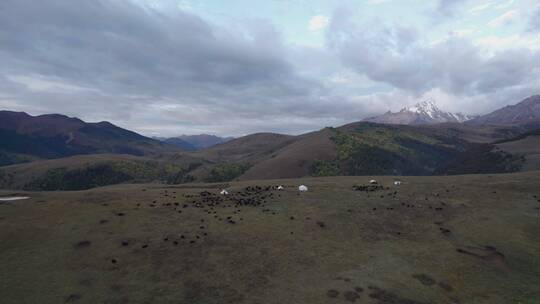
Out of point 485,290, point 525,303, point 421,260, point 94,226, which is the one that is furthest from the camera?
point 94,226

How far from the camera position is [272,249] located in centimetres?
4544

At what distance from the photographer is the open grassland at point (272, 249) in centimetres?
3544

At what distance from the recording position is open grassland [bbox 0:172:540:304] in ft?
116

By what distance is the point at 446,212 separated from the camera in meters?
61.4

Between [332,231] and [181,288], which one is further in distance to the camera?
[332,231]

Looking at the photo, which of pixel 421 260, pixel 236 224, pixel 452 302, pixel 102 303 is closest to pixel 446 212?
pixel 421 260

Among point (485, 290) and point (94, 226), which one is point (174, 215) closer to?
point (94, 226)

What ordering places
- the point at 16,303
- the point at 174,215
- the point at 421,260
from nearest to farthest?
the point at 16,303 < the point at 421,260 < the point at 174,215

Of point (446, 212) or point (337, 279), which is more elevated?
point (446, 212)

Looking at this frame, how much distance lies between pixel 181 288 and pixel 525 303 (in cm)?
3610

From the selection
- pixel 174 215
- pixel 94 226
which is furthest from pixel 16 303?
pixel 174 215

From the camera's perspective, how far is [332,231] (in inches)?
2083

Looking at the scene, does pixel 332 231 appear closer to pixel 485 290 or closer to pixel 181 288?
pixel 485 290

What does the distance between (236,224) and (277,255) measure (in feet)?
41.8
